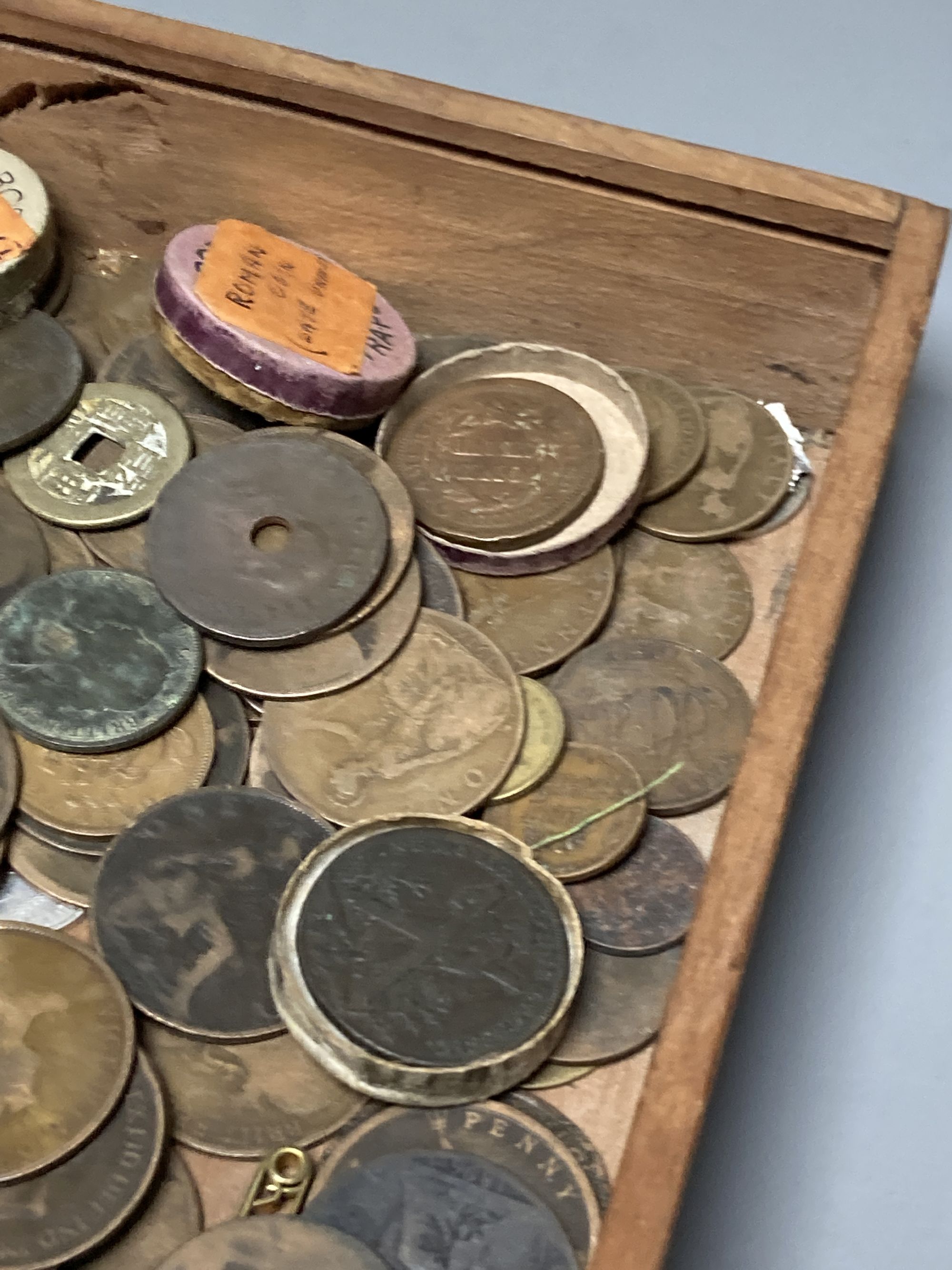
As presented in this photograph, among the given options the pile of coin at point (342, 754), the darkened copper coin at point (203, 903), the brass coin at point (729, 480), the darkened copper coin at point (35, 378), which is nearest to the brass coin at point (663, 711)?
the pile of coin at point (342, 754)

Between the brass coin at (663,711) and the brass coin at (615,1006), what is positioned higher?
the brass coin at (663,711)

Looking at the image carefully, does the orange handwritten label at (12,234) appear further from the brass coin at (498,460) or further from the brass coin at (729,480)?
the brass coin at (729,480)

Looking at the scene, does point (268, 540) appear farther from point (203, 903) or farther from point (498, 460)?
point (203, 903)

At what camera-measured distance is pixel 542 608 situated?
3.72ft

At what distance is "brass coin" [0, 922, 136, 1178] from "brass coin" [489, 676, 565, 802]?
34cm

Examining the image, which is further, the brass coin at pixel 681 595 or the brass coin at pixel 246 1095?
the brass coin at pixel 681 595

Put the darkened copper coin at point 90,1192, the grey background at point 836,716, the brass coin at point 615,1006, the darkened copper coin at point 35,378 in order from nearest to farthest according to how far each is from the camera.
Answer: the darkened copper coin at point 90,1192
the brass coin at point 615,1006
the grey background at point 836,716
the darkened copper coin at point 35,378

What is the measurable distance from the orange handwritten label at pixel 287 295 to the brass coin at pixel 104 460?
139 mm

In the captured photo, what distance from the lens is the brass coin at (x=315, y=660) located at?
105cm

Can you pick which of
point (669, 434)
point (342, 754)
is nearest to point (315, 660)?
point (342, 754)

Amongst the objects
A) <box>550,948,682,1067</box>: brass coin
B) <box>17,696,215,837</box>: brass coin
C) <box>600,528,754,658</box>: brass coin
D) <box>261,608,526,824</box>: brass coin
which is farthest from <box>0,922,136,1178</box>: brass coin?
<box>600,528,754,658</box>: brass coin

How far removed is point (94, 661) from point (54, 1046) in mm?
323

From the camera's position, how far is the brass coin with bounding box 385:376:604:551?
3.67ft

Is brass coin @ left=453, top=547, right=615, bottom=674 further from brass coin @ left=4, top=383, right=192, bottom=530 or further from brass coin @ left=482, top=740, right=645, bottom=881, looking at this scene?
brass coin @ left=4, top=383, right=192, bottom=530
